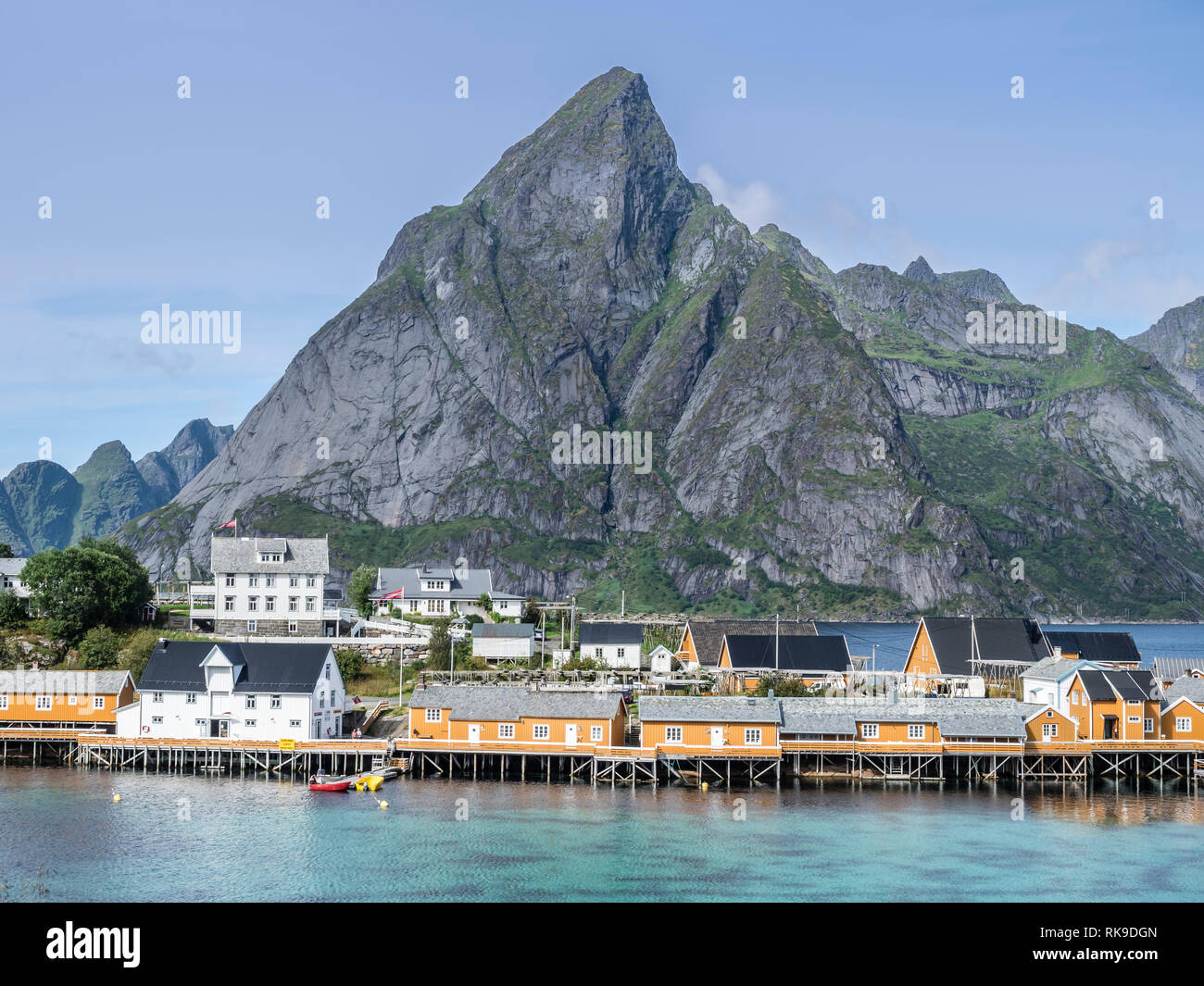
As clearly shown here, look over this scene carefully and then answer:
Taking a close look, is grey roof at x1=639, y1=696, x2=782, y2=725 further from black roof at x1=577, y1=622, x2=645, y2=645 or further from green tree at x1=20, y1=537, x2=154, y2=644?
green tree at x1=20, y1=537, x2=154, y2=644

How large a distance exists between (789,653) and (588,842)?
51.4 meters

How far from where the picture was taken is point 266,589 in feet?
374

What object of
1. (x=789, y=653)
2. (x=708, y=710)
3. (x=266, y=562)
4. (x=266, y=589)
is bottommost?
(x=708, y=710)

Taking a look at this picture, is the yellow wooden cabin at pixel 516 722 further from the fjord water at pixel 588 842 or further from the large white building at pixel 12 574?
the large white building at pixel 12 574

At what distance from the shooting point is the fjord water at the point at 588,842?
4866 centimetres

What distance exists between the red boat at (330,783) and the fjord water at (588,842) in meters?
1.48

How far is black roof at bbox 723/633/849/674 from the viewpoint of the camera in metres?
104

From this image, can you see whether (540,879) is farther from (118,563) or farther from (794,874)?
(118,563)

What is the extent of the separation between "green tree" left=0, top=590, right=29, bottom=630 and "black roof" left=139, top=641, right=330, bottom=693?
27128 millimetres

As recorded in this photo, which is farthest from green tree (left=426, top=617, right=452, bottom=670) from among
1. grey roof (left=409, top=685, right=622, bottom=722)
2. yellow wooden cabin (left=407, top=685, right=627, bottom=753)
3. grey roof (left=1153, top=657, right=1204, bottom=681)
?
grey roof (left=1153, top=657, right=1204, bottom=681)

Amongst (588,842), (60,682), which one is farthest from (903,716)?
(60,682)

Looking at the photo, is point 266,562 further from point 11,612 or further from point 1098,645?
point 1098,645

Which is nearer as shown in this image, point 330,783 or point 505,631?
point 330,783

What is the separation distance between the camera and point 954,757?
77250mm
